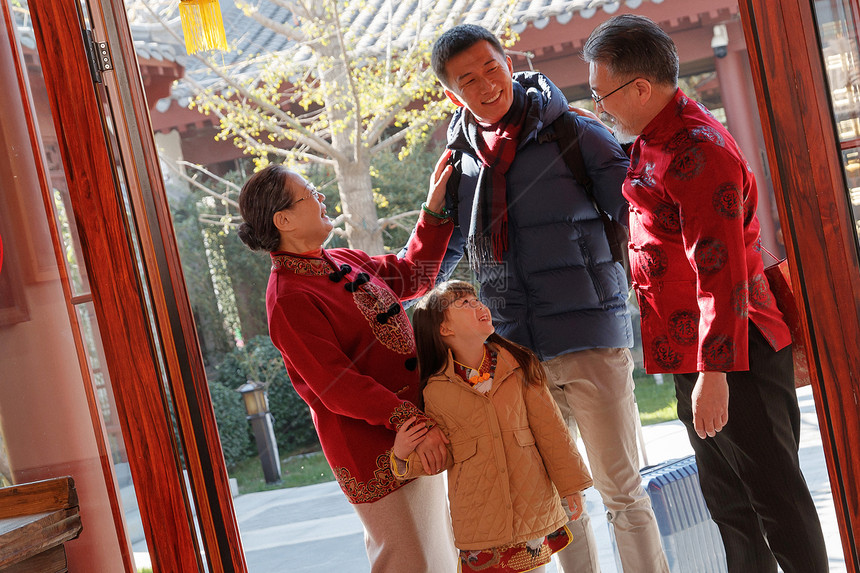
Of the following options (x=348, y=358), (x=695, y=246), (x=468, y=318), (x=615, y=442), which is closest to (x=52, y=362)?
(x=348, y=358)

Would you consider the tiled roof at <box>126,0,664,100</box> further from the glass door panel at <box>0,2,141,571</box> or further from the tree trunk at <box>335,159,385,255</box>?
the glass door panel at <box>0,2,141,571</box>

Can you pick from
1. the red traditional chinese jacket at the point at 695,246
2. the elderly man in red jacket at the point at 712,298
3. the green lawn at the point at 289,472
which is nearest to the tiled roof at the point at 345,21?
the elderly man in red jacket at the point at 712,298

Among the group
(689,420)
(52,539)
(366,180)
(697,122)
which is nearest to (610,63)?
(697,122)

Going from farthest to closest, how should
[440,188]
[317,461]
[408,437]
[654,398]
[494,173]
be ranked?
[317,461] → [654,398] → [440,188] → [494,173] → [408,437]

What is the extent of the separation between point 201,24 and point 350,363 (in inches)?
40.1

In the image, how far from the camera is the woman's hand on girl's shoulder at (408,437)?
1655 millimetres

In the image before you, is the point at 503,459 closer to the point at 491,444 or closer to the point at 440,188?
the point at 491,444

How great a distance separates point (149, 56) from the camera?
2174 millimetres

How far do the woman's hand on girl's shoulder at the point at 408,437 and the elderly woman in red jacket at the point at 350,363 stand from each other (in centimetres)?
2

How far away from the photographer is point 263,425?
2.43 meters

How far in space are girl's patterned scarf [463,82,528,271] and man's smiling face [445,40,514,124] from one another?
0.10 ft

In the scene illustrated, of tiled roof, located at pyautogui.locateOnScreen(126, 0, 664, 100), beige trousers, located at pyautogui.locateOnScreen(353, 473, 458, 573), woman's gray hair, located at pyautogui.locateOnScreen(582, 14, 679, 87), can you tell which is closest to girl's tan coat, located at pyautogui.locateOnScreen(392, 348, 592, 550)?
beige trousers, located at pyautogui.locateOnScreen(353, 473, 458, 573)

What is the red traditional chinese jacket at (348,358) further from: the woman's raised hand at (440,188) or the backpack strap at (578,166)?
the backpack strap at (578,166)

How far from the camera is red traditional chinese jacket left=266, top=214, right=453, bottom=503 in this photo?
169 cm
